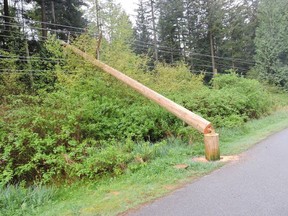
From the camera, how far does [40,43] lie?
1738 centimetres

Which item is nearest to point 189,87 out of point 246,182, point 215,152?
point 215,152

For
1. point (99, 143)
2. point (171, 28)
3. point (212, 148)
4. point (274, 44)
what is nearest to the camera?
point (212, 148)

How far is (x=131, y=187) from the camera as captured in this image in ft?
12.9

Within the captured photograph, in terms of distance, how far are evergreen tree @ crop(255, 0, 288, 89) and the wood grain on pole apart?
19.1 metres

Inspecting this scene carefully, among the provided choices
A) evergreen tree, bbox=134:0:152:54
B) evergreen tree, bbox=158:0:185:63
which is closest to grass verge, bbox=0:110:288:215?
evergreen tree, bbox=158:0:185:63

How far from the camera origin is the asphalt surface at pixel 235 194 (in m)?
2.83

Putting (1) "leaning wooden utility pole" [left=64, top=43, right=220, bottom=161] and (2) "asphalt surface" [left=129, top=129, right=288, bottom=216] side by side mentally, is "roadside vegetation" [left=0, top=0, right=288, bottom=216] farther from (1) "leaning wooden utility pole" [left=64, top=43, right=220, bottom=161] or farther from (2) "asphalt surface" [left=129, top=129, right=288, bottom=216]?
(1) "leaning wooden utility pole" [left=64, top=43, right=220, bottom=161]

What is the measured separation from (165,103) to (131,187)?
147 inches

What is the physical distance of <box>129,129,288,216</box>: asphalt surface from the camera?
9.27 feet

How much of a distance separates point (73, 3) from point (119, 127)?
Result: 15.9 m

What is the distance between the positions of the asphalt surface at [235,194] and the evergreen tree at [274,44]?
71.1ft

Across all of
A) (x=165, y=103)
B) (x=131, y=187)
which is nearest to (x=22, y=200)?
(x=131, y=187)

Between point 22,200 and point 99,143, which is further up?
point 99,143

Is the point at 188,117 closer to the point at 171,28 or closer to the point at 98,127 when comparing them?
the point at 98,127
